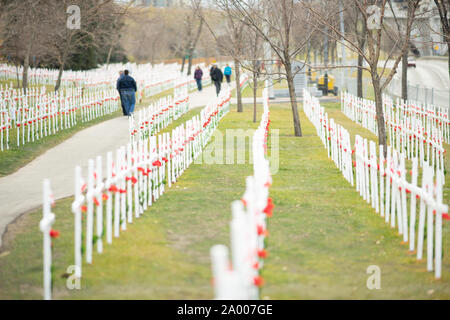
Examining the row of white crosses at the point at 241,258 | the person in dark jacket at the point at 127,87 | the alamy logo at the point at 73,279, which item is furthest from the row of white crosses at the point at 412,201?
the person in dark jacket at the point at 127,87

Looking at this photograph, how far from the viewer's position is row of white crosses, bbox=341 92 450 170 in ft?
47.8

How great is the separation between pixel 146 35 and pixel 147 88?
27760mm

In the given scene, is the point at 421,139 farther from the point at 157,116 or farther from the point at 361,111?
the point at 361,111

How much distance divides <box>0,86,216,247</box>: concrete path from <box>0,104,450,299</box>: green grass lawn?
1.85 feet

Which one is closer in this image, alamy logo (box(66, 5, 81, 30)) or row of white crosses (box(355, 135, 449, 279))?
row of white crosses (box(355, 135, 449, 279))

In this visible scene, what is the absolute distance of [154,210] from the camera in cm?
980

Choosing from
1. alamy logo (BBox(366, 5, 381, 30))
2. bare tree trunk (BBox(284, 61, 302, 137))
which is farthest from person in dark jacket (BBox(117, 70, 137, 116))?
alamy logo (BBox(366, 5, 381, 30))

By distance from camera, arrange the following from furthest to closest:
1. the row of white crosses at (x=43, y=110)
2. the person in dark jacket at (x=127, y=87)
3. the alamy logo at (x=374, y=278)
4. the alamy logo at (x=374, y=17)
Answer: the person in dark jacket at (x=127, y=87) → the row of white crosses at (x=43, y=110) → the alamy logo at (x=374, y=17) → the alamy logo at (x=374, y=278)

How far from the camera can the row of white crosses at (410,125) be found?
1458 centimetres

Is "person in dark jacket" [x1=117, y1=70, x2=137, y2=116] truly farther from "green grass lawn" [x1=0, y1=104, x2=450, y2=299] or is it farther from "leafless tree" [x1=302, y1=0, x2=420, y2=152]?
"green grass lawn" [x1=0, y1=104, x2=450, y2=299]

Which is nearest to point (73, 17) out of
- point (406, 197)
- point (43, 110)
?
point (43, 110)

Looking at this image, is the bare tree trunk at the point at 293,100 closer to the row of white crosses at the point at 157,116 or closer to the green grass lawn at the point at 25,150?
the row of white crosses at the point at 157,116

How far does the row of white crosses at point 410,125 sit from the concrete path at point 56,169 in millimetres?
6272
